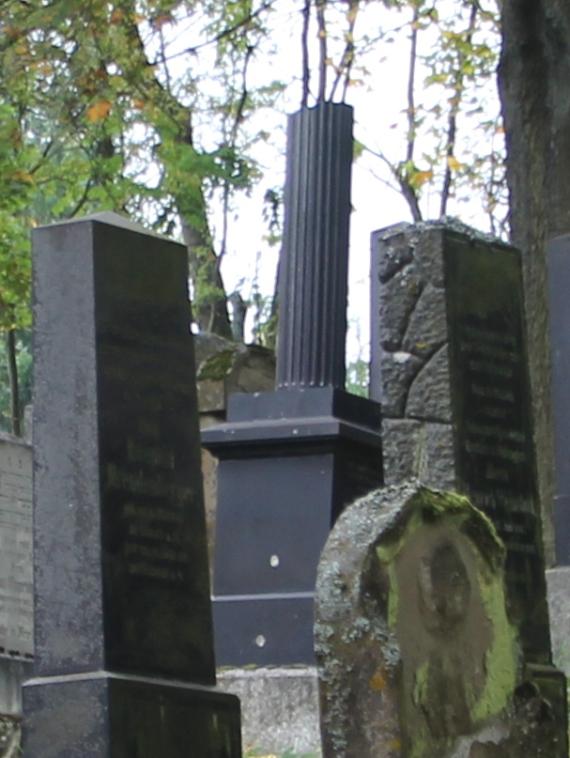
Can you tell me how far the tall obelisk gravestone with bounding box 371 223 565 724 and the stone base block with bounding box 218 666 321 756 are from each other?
117cm

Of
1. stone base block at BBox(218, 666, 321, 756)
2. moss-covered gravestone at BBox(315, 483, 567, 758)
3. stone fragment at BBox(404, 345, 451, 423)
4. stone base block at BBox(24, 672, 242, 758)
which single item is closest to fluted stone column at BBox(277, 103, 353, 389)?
stone base block at BBox(218, 666, 321, 756)

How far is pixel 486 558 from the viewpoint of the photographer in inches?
271

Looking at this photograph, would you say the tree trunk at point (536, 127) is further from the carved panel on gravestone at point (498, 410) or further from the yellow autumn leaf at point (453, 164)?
the yellow autumn leaf at point (453, 164)

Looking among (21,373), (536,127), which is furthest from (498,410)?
(21,373)

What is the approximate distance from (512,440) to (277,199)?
603 inches

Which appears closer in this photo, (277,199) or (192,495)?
(192,495)

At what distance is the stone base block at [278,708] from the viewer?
9.73 meters

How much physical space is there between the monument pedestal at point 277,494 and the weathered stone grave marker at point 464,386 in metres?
1.84

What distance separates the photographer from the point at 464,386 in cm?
905

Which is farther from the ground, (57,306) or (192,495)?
(57,306)

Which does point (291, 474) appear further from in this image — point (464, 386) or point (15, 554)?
point (15, 554)

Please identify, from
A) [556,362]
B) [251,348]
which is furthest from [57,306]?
[251,348]

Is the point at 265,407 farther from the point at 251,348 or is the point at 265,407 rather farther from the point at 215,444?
the point at 251,348

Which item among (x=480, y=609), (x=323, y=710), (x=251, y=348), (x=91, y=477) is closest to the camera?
(x=323, y=710)
